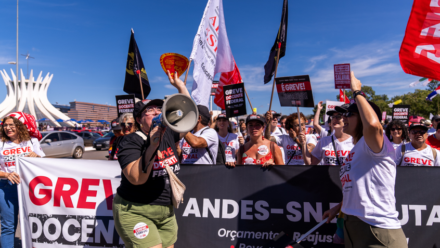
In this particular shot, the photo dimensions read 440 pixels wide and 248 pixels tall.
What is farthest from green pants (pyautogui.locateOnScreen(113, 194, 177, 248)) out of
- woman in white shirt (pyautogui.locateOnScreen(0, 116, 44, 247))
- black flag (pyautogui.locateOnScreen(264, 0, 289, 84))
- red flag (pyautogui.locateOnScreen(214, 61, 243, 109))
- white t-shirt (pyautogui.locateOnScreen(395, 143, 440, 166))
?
red flag (pyautogui.locateOnScreen(214, 61, 243, 109))

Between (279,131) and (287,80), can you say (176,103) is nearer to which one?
(287,80)

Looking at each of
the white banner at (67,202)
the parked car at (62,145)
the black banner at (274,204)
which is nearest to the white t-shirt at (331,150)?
the black banner at (274,204)

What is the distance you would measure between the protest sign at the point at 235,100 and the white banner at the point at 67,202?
2517 mm

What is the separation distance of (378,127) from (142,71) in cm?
506

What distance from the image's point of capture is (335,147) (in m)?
3.45

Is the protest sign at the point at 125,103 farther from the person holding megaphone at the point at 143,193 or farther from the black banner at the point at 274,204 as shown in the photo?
the person holding megaphone at the point at 143,193

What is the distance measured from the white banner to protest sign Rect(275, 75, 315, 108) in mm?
2900

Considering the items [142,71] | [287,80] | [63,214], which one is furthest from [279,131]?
[63,214]

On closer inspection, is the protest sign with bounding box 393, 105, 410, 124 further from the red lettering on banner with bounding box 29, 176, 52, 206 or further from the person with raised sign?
the red lettering on banner with bounding box 29, 176, 52, 206

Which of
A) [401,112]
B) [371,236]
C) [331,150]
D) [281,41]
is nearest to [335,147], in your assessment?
[331,150]

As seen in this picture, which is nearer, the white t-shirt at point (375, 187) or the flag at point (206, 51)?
the white t-shirt at point (375, 187)

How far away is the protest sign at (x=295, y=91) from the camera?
159 inches

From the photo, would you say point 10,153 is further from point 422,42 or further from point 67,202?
point 422,42

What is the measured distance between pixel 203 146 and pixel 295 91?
1962 mm
